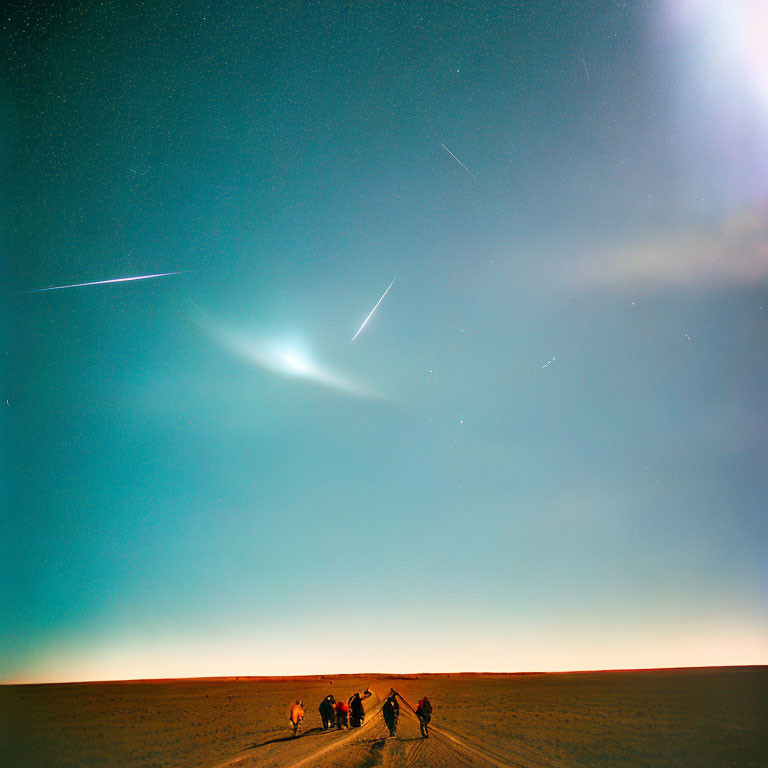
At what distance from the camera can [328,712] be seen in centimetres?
916

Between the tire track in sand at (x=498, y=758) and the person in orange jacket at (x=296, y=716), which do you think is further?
the person in orange jacket at (x=296, y=716)

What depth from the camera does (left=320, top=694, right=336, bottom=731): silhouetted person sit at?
29.7 ft

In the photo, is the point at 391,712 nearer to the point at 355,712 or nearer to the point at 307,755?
the point at 355,712

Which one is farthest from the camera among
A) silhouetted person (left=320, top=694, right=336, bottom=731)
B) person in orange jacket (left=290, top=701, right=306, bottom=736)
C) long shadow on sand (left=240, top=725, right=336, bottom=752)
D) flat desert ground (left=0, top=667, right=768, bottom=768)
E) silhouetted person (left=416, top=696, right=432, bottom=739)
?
silhouetted person (left=320, top=694, right=336, bottom=731)

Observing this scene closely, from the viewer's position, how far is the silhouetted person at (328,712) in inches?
356

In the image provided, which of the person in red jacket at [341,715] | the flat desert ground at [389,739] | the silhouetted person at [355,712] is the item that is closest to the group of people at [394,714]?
the flat desert ground at [389,739]

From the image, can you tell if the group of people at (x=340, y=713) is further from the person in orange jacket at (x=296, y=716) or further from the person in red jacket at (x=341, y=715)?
the person in orange jacket at (x=296, y=716)

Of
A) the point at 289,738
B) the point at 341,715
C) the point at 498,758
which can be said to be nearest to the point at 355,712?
the point at 341,715

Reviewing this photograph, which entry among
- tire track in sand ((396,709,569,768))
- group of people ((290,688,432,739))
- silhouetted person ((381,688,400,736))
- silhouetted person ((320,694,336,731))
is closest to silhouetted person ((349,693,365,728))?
group of people ((290,688,432,739))

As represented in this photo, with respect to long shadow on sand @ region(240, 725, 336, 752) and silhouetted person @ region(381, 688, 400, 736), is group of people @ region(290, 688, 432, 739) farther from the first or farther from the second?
long shadow on sand @ region(240, 725, 336, 752)

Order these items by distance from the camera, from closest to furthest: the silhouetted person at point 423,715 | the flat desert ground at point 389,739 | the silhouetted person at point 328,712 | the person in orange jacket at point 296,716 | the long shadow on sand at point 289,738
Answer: the flat desert ground at point 389,739, the long shadow on sand at point 289,738, the silhouetted person at point 423,715, the person in orange jacket at point 296,716, the silhouetted person at point 328,712

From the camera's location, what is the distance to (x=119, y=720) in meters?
9.34

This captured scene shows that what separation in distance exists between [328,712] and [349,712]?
1.44ft

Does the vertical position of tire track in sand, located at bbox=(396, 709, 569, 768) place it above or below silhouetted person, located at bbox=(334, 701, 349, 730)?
below
